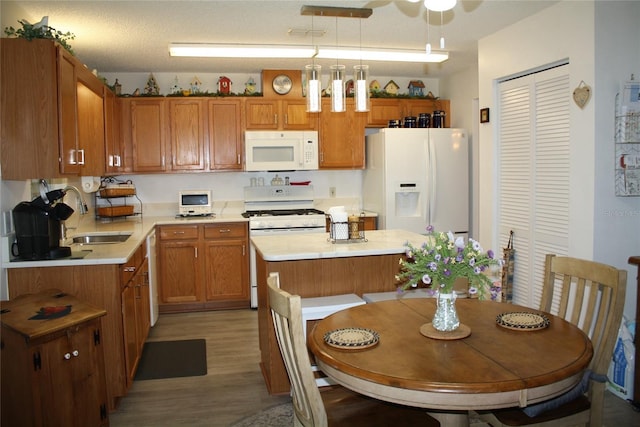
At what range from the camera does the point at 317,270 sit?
10.6 feet

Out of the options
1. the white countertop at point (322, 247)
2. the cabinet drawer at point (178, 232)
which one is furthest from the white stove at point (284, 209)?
the white countertop at point (322, 247)

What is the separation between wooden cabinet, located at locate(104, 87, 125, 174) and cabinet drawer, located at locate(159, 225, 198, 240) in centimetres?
78

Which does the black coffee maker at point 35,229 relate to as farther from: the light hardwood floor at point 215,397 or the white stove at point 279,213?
the white stove at point 279,213

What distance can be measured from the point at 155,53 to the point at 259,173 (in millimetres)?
1801

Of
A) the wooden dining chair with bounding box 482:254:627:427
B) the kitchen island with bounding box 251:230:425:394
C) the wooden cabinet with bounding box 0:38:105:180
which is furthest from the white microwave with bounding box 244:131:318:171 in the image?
the wooden dining chair with bounding box 482:254:627:427

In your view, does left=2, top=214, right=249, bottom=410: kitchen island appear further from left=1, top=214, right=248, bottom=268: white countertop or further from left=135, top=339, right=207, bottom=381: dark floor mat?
left=135, top=339, right=207, bottom=381: dark floor mat

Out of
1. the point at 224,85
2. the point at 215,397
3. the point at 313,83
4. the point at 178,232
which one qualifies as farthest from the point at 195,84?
the point at 215,397

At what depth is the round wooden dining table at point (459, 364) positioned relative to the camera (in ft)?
5.09

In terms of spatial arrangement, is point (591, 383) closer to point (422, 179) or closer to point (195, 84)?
point (422, 179)

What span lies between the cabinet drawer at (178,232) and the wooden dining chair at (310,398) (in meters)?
3.33

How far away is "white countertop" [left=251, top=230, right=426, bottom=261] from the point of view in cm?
305

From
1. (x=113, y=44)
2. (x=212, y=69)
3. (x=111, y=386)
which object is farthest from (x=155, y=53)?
(x=111, y=386)

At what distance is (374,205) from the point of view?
5.74 m

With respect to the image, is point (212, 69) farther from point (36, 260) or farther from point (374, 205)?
point (36, 260)
